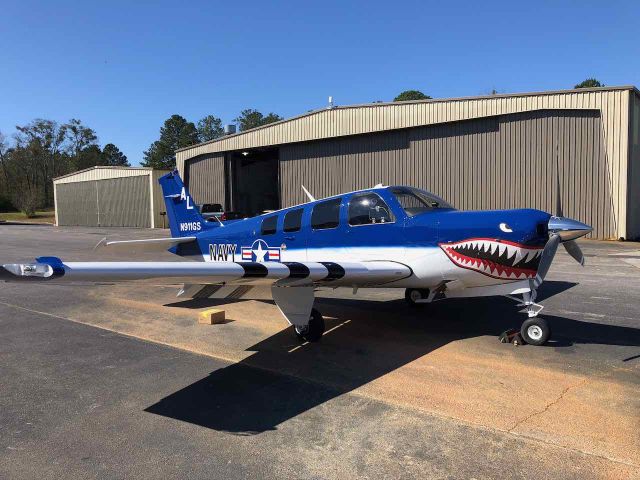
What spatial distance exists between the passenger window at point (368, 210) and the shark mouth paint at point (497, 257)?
111 centimetres

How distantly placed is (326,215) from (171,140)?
10800 cm

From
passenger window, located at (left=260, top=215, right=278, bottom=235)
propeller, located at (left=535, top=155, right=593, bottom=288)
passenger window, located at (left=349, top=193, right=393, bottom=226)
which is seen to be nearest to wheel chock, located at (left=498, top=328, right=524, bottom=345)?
propeller, located at (left=535, top=155, right=593, bottom=288)

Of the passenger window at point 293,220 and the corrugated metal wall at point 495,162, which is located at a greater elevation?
the corrugated metal wall at point 495,162

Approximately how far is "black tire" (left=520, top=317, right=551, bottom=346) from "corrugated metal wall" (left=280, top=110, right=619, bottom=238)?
17.7 metres

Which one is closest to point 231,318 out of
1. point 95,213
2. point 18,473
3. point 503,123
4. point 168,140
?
point 18,473

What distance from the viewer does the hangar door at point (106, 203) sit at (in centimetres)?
4391

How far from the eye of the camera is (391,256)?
667 centimetres

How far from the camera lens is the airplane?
18.0ft

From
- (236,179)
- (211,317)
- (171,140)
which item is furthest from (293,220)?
(171,140)

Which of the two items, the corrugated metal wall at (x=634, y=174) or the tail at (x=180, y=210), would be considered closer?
the tail at (x=180, y=210)

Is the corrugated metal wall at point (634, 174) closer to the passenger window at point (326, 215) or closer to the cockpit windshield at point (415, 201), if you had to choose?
the cockpit windshield at point (415, 201)

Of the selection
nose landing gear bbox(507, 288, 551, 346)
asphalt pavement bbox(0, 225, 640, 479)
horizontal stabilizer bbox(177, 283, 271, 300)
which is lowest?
asphalt pavement bbox(0, 225, 640, 479)

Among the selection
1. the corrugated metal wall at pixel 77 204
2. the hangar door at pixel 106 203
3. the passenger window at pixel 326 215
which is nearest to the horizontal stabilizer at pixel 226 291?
the passenger window at pixel 326 215

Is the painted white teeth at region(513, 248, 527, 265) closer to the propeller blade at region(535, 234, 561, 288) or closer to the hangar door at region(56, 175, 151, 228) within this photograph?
the propeller blade at region(535, 234, 561, 288)
